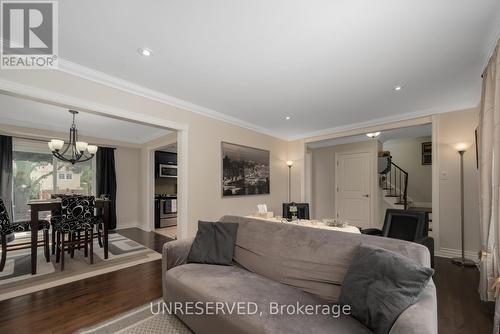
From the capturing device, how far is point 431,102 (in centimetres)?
337

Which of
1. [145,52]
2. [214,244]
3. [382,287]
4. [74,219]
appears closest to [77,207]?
[74,219]

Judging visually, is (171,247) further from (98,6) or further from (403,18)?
(403,18)

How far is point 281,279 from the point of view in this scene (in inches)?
68.1

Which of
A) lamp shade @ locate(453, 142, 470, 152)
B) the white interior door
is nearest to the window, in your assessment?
the white interior door

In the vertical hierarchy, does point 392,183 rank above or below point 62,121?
below

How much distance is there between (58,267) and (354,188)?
6.34 metres

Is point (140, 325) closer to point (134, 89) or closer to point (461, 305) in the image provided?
point (134, 89)

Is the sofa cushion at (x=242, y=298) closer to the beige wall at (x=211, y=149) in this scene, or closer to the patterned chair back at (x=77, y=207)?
the beige wall at (x=211, y=149)

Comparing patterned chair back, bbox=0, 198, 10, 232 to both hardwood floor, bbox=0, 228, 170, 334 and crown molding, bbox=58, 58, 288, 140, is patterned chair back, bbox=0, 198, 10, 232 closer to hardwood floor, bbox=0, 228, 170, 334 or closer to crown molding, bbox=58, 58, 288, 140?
hardwood floor, bbox=0, 228, 170, 334

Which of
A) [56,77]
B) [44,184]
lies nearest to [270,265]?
[56,77]

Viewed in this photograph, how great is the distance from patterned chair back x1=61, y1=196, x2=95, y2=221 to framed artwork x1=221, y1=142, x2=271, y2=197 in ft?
7.08

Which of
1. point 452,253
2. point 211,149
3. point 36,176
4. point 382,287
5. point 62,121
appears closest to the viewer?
point 382,287

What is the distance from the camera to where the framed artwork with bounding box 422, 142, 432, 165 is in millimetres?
6277

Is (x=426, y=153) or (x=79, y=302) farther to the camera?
(x=426, y=153)
